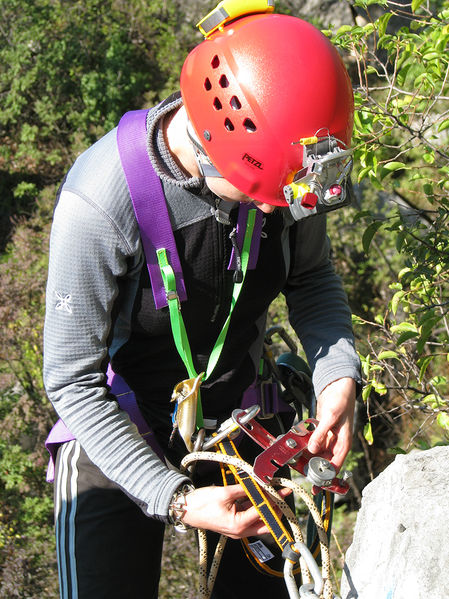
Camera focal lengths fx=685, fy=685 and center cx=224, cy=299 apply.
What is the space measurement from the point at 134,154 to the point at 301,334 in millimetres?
847

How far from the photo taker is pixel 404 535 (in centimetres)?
152

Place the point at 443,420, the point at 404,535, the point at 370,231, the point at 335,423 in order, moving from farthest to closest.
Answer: the point at 370,231, the point at 443,420, the point at 335,423, the point at 404,535

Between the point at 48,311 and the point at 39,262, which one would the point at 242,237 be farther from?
the point at 39,262

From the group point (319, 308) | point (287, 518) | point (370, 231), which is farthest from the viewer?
point (370, 231)

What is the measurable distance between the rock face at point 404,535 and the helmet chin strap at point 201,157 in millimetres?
855

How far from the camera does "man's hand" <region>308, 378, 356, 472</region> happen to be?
1.88m

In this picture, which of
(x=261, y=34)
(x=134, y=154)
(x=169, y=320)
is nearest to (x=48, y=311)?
(x=169, y=320)

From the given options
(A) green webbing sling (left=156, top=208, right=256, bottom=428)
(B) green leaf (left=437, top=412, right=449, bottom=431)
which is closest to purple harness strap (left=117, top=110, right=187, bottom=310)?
(A) green webbing sling (left=156, top=208, right=256, bottom=428)

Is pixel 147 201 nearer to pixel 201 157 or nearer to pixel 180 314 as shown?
pixel 201 157

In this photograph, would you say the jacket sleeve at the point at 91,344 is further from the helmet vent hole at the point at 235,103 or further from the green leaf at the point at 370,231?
the green leaf at the point at 370,231

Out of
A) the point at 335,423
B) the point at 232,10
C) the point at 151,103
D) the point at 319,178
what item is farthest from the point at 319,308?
the point at 151,103

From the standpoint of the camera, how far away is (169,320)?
184cm

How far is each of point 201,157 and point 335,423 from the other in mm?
830

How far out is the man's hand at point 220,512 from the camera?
1.67 meters
